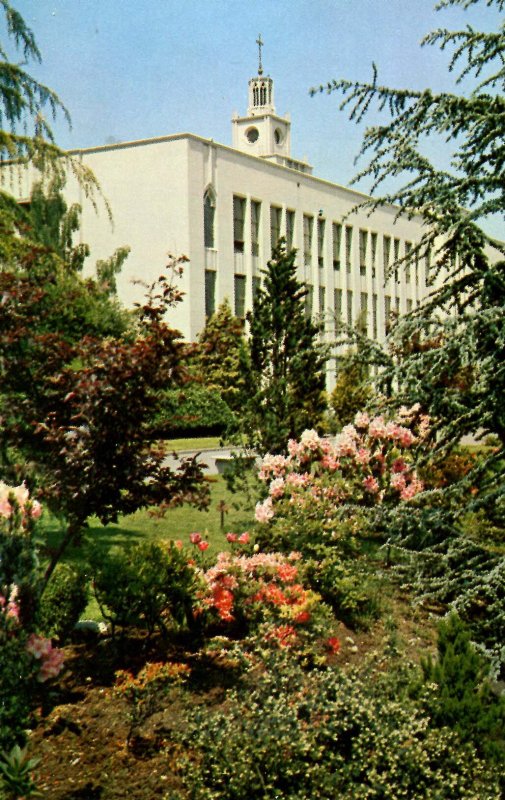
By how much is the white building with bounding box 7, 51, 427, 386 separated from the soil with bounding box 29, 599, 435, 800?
2523 centimetres

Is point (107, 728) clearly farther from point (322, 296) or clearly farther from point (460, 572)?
point (322, 296)

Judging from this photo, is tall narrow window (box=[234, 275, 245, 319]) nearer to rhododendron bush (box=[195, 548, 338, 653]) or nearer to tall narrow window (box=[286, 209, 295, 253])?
tall narrow window (box=[286, 209, 295, 253])

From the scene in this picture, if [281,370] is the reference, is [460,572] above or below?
below

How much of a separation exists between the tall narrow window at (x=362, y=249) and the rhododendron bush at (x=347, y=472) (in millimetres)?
41285

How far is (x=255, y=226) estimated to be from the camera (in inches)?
1650

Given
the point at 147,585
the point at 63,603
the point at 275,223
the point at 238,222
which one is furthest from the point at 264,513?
the point at 275,223

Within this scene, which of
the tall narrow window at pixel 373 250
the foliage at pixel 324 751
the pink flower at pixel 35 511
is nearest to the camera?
the pink flower at pixel 35 511

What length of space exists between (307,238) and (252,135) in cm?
Answer: 4043

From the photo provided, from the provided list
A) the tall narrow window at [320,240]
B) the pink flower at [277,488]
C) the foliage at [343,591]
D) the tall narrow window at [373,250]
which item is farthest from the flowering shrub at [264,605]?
the tall narrow window at [373,250]

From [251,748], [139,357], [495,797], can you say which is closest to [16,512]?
[251,748]

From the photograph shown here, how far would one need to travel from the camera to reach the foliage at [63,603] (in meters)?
6.30

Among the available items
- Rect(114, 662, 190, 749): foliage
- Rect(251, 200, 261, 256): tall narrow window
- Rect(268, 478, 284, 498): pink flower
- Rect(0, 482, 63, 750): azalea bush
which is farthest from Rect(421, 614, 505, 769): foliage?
Rect(251, 200, 261, 256): tall narrow window

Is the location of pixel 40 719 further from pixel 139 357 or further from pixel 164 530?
pixel 164 530

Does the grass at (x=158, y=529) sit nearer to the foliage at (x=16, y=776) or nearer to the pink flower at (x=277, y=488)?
the pink flower at (x=277, y=488)
